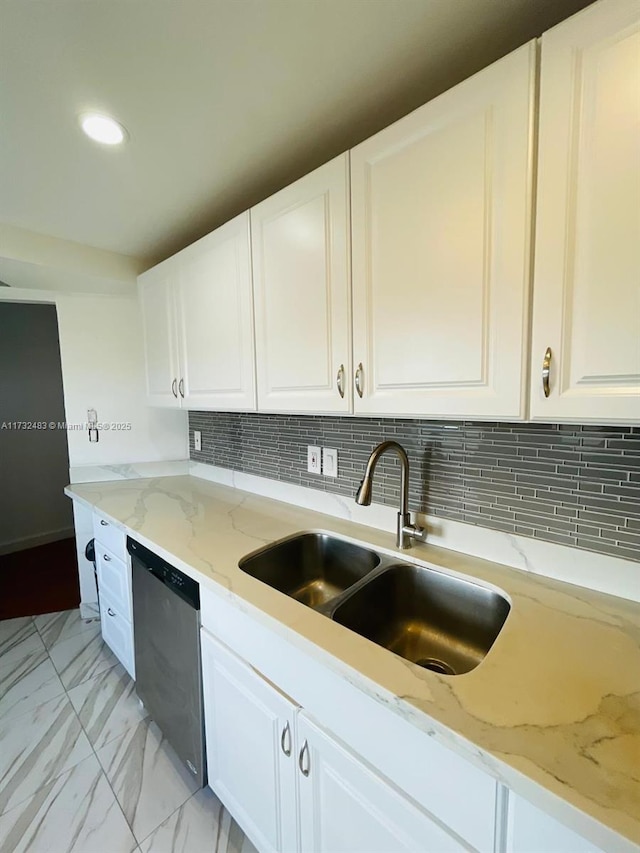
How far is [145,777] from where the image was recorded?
1418 mm

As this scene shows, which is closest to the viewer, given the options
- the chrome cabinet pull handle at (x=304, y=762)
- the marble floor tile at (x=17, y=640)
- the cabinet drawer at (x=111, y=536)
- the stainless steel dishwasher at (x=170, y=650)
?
the chrome cabinet pull handle at (x=304, y=762)

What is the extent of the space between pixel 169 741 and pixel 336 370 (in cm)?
161

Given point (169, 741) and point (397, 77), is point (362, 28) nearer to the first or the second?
point (397, 77)

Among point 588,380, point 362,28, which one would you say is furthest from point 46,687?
point 362,28

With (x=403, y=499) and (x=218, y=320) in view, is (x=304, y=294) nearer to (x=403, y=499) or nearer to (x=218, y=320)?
(x=218, y=320)

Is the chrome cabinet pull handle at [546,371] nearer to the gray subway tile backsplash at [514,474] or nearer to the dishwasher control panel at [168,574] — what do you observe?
the gray subway tile backsplash at [514,474]

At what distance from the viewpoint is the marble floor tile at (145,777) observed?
1.29 m

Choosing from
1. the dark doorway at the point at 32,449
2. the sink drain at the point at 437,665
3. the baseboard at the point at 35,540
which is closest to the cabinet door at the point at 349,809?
the sink drain at the point at 437,665

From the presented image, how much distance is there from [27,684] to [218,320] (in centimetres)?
210

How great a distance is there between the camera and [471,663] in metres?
1.03

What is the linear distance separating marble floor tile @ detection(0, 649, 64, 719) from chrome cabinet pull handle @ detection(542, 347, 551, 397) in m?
2.49

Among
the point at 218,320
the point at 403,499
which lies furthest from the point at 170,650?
the point at 218,320

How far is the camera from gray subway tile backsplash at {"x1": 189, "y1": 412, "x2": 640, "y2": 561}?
917 mm

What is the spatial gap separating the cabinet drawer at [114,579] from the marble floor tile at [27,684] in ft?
1.50
